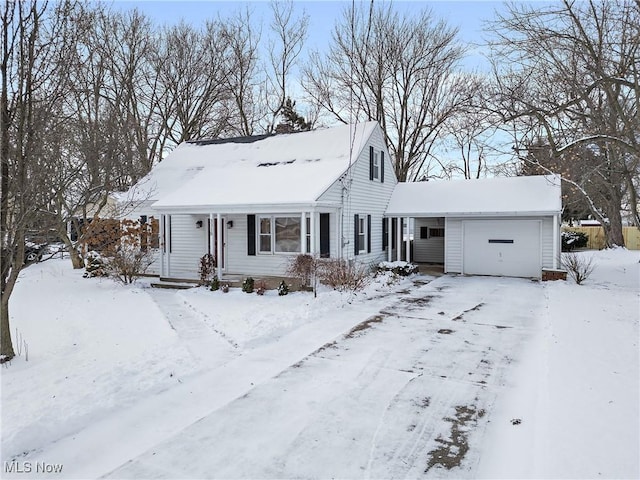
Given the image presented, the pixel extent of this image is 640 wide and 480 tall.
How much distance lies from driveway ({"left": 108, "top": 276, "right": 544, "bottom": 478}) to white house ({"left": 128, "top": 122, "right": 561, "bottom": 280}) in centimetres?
537

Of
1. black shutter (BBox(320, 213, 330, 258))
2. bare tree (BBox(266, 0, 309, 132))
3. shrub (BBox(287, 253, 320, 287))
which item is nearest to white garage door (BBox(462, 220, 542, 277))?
black shutter (BBox(320, 213, 330, 258))

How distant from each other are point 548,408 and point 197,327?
19.6 ft

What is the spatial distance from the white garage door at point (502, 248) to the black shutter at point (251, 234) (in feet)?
25.1

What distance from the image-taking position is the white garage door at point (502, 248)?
1466 centimetres

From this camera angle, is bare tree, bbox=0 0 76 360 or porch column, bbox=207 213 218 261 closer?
bare tree, bbox=0 0 76 360

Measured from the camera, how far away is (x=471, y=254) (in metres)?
15.7

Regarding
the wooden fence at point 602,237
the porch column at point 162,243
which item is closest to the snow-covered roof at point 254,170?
the porch column at point 162,243

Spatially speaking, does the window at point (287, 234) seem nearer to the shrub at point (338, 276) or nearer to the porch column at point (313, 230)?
the porch column at point (313, 230)

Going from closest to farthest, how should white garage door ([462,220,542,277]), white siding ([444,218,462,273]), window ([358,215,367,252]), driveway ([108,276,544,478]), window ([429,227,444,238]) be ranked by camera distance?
driveway ([108,276,544,478])
white garage door ([462,220,542,277])
window ([358,215,367,252])
white siding ([444,218,462,273])
window ([429,227,444,238])

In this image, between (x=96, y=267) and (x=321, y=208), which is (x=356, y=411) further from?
(x=96, y=267)

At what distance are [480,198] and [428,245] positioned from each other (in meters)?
4.42

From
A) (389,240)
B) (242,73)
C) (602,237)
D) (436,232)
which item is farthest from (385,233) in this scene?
(602,237)

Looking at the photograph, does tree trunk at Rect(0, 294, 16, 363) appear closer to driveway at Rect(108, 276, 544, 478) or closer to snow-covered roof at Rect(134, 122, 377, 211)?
driveway at Rect(108, 276, 544, 478)

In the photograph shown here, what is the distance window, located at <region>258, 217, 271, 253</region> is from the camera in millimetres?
13781
